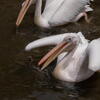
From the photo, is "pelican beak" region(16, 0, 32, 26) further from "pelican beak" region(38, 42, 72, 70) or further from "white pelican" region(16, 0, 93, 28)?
"pelican beak" region(38, 42, 72, 70)

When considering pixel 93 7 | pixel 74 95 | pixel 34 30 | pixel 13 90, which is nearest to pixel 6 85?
pixel 13 90

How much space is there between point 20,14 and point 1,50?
3.51ft

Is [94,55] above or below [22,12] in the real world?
above

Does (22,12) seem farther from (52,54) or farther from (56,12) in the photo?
(52,54)

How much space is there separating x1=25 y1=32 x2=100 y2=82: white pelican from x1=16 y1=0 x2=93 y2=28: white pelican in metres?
1.44

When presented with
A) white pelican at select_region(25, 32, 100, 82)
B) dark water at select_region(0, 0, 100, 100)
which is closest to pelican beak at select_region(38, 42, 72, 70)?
white pelican at select_region(25, 32, 100, 82)

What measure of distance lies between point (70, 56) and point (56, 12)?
1.62 m

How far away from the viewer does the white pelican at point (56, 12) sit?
8492 mm

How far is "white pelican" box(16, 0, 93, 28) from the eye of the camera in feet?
27.9

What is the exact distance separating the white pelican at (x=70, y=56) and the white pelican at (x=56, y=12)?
1.44 metres

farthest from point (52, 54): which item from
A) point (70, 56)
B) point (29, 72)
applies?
point (29, 72)

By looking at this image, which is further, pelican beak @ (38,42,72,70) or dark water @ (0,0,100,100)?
pelican beak @ (38,42,72,70)

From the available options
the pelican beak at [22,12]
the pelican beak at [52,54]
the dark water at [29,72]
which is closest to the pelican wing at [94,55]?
the pelican beak at [52,54]

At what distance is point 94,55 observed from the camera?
256 inches
